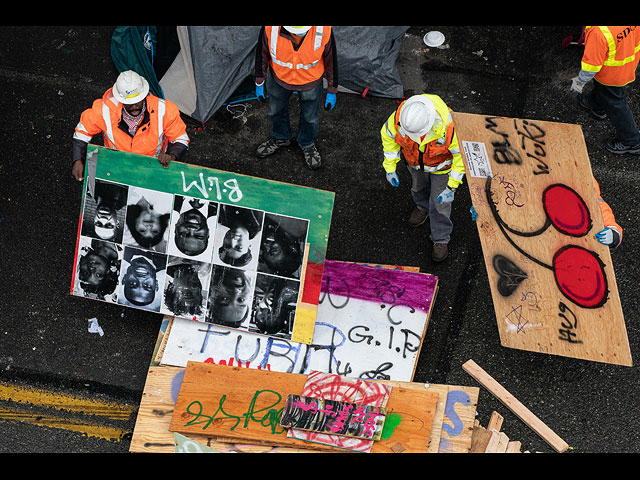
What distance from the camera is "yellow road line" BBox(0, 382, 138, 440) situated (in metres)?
5.57

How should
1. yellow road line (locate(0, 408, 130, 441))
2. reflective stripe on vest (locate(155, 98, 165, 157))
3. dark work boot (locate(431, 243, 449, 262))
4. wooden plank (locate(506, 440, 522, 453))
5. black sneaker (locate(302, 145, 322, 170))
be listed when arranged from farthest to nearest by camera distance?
black sneaker (locate(302, 145, 322, 170)) < dark work boot (locate(431, 243, 449, 262)) < yellow road line (locate(0, 408, 130, 441)) < reflective stripe on vest (locate(155, 98, 165, 157)) < wooden plank (locate(506, 440, 522, 453))

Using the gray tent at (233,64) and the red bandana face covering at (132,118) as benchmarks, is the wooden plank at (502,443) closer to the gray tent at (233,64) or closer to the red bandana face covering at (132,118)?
the gray tent at (233,64)

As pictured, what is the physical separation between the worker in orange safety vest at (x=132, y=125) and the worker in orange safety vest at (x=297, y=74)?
3.52ft

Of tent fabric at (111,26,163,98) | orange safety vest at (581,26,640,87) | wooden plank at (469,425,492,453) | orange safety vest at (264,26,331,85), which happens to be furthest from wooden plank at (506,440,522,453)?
tent fabric at (111,26,163,98)

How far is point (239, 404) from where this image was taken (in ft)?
16.6

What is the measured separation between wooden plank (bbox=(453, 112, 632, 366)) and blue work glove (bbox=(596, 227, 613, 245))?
4cm

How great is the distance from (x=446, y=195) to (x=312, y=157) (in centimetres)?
169

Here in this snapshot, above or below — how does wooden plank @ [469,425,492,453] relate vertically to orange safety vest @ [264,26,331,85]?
below

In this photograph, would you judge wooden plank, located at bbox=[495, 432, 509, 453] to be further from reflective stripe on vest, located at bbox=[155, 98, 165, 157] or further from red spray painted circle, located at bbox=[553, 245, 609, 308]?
reflective stripe on vest, located at bbox=[155, 98, 165, 157]

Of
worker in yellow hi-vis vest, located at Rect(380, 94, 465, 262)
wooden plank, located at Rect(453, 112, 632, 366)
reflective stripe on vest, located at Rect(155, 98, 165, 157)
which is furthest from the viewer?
reflective stripe on vest, located at Rect(155, 98, 165, 157)

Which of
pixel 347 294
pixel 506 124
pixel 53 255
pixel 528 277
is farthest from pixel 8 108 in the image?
pixel 528 277

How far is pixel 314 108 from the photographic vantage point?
630cm

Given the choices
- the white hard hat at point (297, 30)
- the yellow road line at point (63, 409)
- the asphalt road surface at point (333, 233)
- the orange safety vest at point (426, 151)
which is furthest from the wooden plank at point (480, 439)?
the white hard hat at point (297, 30)

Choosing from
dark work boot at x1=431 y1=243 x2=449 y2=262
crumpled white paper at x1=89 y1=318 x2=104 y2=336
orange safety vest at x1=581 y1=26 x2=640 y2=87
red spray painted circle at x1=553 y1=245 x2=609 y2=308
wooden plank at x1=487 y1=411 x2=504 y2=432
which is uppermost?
orange safety vest at x1=581 y1=26 x2=640 y2=87
